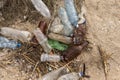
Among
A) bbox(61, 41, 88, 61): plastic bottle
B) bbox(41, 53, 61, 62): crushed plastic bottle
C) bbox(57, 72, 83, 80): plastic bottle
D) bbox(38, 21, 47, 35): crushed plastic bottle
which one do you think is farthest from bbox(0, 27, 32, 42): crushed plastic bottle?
bbox(57, 72, 83, 80): plastic bottle

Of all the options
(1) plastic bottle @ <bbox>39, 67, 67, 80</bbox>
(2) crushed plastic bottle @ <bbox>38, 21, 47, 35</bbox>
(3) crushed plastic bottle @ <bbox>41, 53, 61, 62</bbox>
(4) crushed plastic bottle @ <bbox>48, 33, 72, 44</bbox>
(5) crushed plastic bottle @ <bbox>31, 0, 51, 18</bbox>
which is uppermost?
(5) crushed plastic bottle @ <bbox>31, 0, 51, 18</bbox>

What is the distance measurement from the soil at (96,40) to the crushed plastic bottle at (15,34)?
0.07 metres

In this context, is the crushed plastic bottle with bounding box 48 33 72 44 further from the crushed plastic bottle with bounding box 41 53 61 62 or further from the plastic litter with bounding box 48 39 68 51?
the crushed plastic bottle with bounding box 41 53 61 62

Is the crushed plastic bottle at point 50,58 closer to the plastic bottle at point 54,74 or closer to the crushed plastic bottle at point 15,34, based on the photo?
the plastic bottle at point 54,74

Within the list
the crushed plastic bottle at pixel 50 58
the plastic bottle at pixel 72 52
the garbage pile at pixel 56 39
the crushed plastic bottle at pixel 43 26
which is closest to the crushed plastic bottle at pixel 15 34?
the garbage pile at pixel 56 39

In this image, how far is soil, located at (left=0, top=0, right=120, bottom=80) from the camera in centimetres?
340

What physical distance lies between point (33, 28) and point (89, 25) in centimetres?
52

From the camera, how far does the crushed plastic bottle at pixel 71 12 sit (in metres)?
Result: 3.66

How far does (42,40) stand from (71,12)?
424 mm

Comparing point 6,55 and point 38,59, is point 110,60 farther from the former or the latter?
point 6,55

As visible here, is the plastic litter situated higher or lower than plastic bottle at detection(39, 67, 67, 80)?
higher

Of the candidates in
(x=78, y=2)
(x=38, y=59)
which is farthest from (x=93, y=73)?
(x=78, y=2)

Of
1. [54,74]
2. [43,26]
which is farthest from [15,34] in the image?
[54,74]

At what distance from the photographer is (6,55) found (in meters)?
3.47
